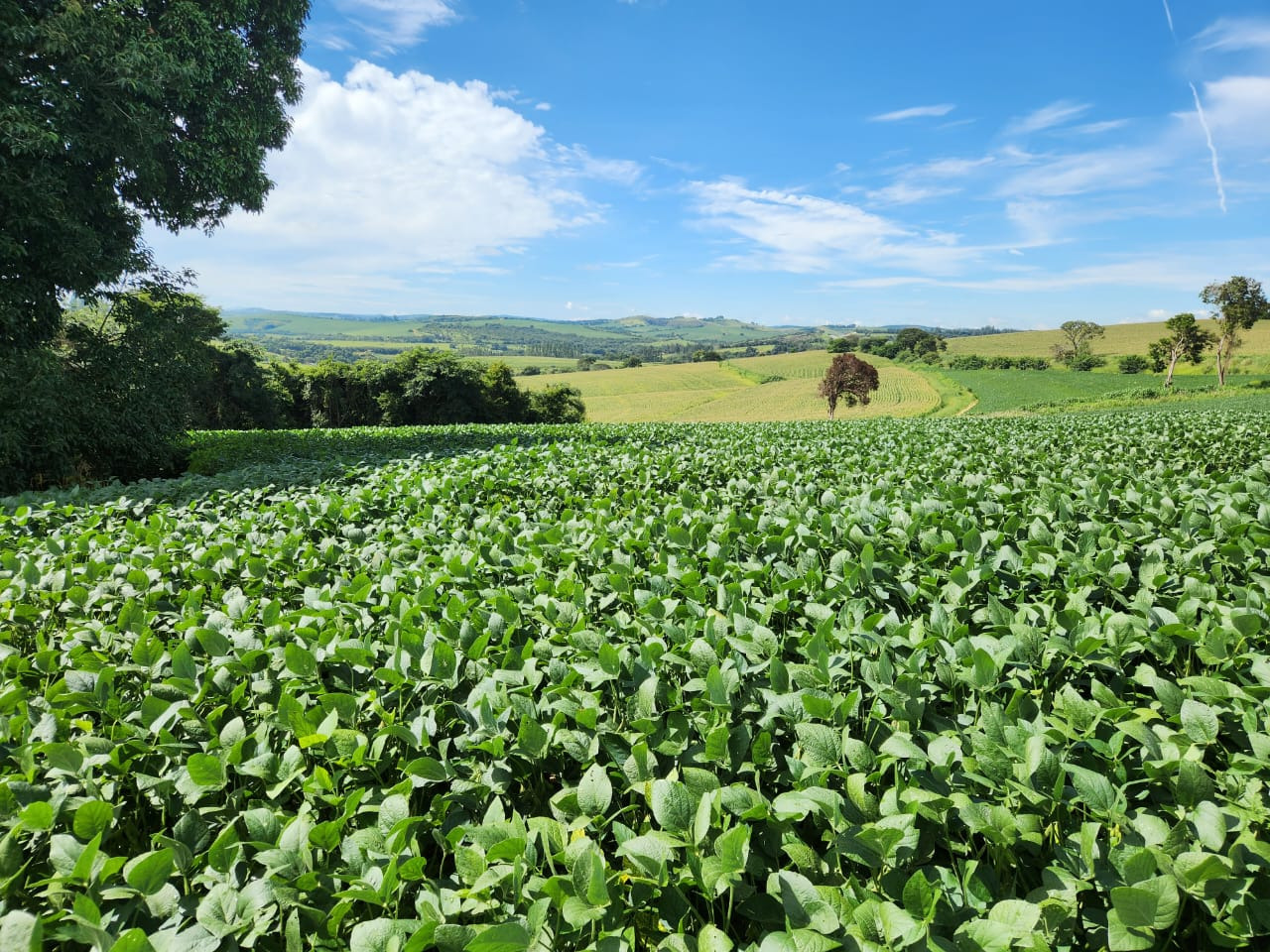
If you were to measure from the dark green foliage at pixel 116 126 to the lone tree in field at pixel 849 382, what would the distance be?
198 feet

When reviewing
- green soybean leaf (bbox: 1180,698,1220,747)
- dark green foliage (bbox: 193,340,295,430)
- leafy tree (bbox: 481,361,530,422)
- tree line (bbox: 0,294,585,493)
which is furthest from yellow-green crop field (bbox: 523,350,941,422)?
green soybean leaf (bbox: 1180,698,1220,747)

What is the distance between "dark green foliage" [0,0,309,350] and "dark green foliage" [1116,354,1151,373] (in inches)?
4081

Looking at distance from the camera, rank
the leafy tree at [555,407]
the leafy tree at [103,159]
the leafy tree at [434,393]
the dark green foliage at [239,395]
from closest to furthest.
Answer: the leafy tree at [103,159] → the dark green foliage at [239,395] → the leafy tree at [434,393] → the leafy tree at [555,407]

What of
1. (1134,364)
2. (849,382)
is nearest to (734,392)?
(849,382)

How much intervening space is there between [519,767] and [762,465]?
736 cm

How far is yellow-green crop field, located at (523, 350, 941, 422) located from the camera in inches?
2749

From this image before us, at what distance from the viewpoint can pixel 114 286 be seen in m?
16.1

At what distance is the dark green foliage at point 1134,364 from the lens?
82.3 meters

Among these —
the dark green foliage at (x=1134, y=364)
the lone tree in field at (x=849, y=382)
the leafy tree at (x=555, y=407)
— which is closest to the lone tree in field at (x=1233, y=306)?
the dark green foliage at (x=1134, y=364)

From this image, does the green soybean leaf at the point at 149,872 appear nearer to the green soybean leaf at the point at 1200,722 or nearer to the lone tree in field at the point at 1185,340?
the green soybean leaf at the point at 1200,722

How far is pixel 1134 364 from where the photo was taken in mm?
83312

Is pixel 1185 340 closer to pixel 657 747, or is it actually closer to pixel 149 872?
pixel 657 747

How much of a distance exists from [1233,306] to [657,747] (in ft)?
294

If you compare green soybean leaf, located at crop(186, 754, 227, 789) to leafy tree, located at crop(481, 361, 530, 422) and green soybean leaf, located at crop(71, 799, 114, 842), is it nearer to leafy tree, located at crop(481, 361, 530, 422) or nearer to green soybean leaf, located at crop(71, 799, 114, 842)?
green soybean leaf, located at crop(71, 799, 114, 842)
